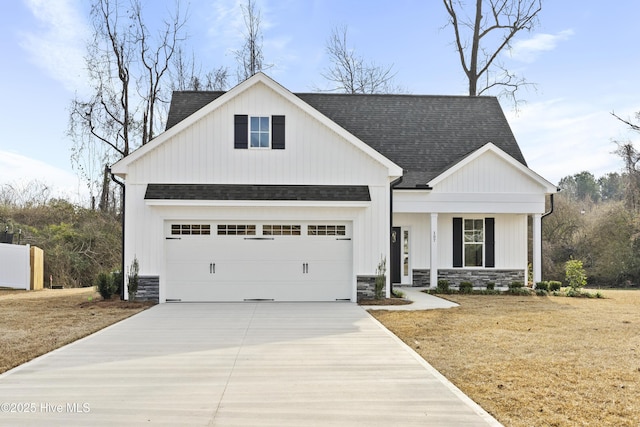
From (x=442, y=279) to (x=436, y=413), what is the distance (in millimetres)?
13502

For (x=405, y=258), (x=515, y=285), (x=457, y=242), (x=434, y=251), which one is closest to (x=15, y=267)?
(x=405, y=258)

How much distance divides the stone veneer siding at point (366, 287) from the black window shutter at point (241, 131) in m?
4.86

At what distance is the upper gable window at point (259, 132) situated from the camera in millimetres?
15180

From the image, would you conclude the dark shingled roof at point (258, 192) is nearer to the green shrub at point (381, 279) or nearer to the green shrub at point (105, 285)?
the green shrub at point (381, 279)

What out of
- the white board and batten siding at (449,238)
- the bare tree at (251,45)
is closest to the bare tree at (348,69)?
the bare tree at (251,45)

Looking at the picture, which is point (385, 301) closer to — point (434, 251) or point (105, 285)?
point (434, 251)

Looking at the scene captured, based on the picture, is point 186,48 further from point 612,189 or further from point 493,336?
point 612,189

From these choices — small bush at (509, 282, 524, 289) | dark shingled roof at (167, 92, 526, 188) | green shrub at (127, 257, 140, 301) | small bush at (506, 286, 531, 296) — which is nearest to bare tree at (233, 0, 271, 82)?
dark shingled roof at (167, 92, 526, 188)

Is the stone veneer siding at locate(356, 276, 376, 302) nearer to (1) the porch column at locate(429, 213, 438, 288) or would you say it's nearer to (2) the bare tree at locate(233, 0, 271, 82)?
(1) the porch column at locate(429, 213, 438, 288)

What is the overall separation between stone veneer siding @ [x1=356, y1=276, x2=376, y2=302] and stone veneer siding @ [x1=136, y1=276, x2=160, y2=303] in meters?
5.37

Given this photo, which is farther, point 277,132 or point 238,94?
point 277,132

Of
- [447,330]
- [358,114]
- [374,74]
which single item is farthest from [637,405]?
[374,74]

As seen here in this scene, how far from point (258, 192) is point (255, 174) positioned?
631 millimetres

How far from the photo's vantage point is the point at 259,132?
15266 millimetres
